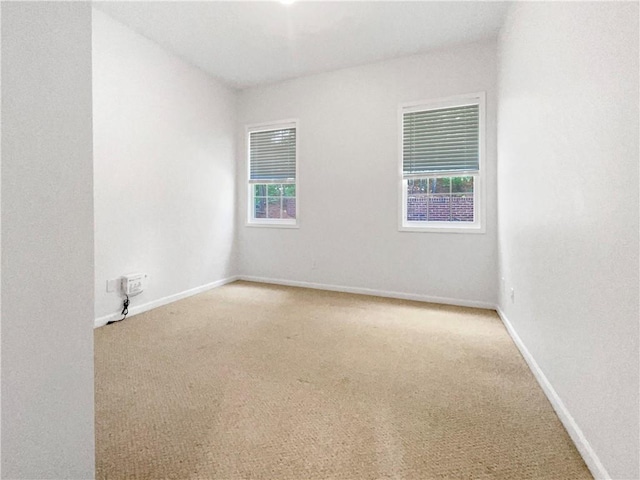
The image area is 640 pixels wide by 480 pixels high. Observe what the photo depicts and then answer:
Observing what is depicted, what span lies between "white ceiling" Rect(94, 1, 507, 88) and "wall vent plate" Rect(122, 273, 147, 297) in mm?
2424

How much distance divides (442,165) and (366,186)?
90cm

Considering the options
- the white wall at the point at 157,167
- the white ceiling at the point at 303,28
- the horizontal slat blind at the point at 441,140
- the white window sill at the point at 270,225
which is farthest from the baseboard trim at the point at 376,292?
the white ceiling at the point at 303,28

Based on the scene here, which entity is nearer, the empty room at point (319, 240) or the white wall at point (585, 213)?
the empty room at point (319, 240)

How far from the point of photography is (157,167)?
3.50 meters

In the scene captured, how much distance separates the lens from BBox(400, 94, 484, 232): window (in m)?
3.57

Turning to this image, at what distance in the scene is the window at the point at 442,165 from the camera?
3.57m

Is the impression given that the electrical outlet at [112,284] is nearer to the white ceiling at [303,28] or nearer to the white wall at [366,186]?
the white wall at [366,186]

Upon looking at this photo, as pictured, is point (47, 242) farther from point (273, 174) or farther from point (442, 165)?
point (273, 174)

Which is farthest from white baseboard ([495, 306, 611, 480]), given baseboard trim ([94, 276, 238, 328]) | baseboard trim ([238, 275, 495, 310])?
baseboard trim ([94, 276, 238, 328])

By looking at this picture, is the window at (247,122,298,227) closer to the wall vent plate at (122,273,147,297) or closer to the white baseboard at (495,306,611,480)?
the wall vent plate at (122,273,147,297)

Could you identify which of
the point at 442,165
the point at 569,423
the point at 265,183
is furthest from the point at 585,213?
the point at 265,183

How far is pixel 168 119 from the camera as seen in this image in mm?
3611

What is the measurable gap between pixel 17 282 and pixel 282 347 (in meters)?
1.92

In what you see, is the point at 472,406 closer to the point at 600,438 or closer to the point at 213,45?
the point at 600,438
